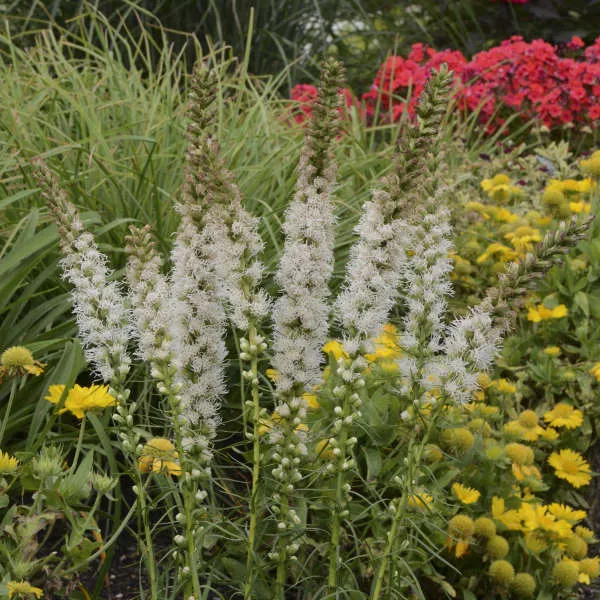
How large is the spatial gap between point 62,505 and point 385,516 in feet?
2.44

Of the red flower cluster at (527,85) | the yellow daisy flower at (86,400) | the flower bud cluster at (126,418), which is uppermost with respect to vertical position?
the flower bud cluster at (126,418)

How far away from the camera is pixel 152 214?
357 centimetres

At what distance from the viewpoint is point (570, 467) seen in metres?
2.98

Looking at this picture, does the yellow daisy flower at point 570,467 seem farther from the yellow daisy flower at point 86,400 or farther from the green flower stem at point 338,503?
the yellow daisy flower at point 86,400

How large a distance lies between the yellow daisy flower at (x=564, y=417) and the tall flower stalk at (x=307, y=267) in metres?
1.39

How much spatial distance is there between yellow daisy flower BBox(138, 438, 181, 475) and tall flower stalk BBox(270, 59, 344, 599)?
0.91 feet

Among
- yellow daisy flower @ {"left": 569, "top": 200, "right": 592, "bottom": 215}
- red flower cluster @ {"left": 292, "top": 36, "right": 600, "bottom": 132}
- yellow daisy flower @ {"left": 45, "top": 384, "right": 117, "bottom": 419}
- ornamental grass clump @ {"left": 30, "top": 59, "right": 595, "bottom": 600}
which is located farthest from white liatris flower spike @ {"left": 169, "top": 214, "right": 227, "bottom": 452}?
red flower cluster @ {"left": 292, "top": 36, "right": 600, "bottom": 132}

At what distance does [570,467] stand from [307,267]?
1601 mm

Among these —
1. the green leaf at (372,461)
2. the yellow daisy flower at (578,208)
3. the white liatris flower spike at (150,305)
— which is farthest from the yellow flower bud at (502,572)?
the yellow daisy flower at (578,208)

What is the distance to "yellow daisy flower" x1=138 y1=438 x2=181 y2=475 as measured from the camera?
6.72 ft

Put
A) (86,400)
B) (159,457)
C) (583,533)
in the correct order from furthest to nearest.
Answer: (583,533) → (86,400) → (159,457)

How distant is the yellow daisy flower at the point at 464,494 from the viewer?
101 inches

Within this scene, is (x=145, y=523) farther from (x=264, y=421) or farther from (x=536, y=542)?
(x=536, y=542)

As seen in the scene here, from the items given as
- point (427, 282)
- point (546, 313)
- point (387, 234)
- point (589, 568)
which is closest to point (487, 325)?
point (427, 282)
